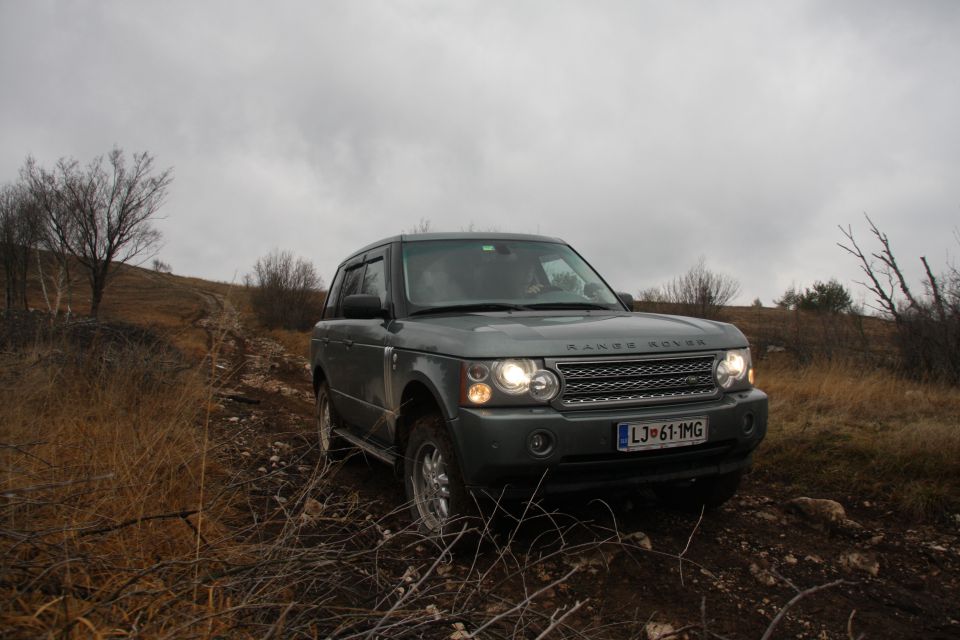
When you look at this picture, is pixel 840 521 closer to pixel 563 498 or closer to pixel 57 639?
pixel 563 498

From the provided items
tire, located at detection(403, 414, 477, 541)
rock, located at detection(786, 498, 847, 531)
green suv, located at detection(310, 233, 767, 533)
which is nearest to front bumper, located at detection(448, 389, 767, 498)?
green suv, located at detection(310, 233, 767, 533)

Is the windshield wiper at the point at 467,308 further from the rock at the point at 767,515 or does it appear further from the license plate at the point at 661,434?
the rock at the point at 767,515

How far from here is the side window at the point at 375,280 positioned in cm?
441

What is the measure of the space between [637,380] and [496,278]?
139 cm

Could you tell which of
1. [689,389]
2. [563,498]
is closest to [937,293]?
[689,389]

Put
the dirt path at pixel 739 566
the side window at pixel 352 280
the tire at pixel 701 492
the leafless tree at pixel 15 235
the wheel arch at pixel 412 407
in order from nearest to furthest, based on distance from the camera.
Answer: the dirt path at pixel 739 566, the wheel arch at pixel 412 407, the tire at pixel 701 492, the side window at pixel 352 280, the leafless tree at pixel 15 235

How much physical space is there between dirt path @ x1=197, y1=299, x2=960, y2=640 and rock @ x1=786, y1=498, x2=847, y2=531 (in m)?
0.01

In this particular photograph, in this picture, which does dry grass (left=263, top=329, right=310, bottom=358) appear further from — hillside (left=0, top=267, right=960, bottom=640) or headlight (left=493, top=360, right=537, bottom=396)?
headlight (left=493, top=360, right=537, bottom=396)

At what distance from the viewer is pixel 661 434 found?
116 inches

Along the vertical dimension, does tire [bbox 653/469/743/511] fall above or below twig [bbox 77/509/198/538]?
below

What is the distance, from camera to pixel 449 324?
336cm

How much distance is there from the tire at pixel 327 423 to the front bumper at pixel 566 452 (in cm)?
260

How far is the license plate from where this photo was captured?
289 centimetres

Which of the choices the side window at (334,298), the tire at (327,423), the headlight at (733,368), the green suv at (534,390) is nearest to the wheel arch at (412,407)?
the green suv at (534,390)
